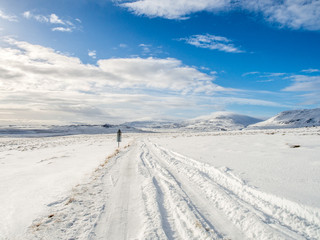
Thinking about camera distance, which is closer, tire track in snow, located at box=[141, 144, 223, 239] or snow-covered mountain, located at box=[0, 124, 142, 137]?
tire track in snow, located at box=[141, 144, 223, 239]

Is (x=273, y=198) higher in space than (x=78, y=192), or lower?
higher

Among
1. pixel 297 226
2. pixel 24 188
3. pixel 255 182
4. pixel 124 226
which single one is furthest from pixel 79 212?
pixel 255 182

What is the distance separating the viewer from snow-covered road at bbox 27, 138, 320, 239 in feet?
14.5

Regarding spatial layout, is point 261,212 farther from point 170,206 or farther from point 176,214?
point 170,206

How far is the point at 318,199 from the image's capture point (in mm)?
5715

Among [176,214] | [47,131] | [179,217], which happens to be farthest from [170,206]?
[47,131]

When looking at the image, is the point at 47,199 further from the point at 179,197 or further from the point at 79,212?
the point at 179,197

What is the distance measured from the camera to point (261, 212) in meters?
5.35

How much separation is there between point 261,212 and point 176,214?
2251 mm

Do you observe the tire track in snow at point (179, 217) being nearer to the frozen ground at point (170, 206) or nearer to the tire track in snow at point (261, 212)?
the frozen ground at point (170, 206)

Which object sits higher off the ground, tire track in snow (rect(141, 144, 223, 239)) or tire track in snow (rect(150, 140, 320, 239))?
tire track in snow (rect(150, 140, 320, 239))

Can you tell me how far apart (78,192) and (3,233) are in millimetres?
2855

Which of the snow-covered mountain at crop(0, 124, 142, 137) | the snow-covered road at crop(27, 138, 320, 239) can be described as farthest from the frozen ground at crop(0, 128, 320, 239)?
the snow-covered mountain at crop(0, 124, 142, 137)

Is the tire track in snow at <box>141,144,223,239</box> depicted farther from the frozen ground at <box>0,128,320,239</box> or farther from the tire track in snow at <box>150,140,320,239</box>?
the tire track in snow at <box>150,140,320,239</box>
